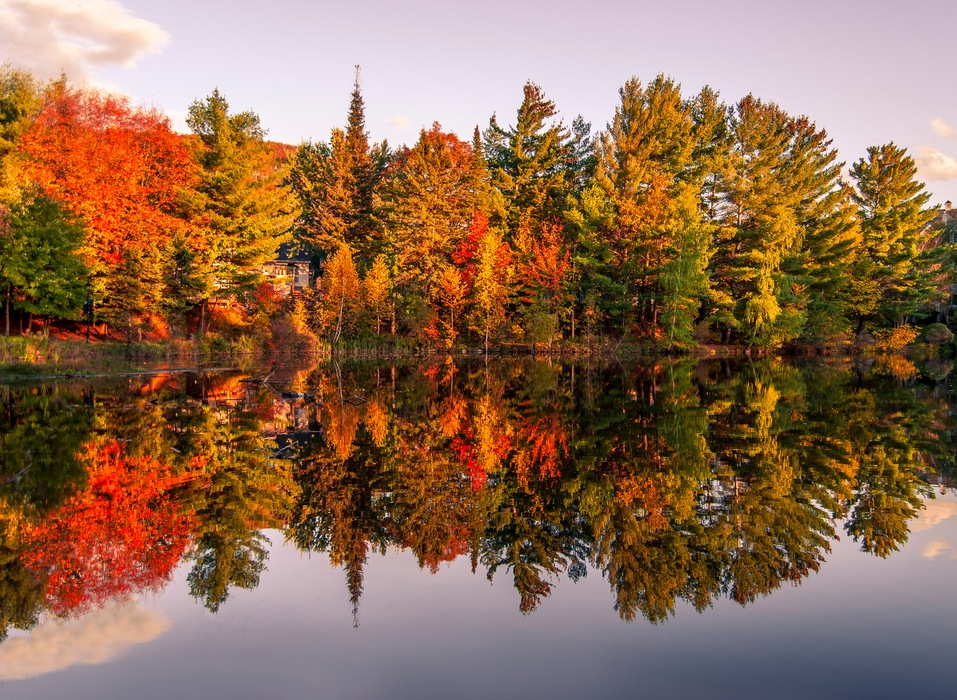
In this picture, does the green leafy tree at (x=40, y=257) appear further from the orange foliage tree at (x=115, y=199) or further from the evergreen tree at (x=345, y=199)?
the evergreen tree at (x=345, y=199)

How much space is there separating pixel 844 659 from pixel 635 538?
2.87 m

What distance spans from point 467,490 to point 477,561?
278 centimetres

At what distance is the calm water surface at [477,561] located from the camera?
539cm

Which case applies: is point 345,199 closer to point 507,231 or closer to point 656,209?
point 507,231

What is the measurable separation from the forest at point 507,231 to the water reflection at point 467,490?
2257cm

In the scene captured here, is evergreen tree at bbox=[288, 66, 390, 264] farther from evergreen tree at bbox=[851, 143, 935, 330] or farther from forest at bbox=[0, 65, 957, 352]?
evergreen tree at bbox=[851, 143, 935, 330]

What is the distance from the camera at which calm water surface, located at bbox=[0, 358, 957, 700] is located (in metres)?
5.39

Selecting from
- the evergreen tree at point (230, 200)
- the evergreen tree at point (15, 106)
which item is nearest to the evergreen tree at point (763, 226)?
the evergreen tree at point (230, 200)

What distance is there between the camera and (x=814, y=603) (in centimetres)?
662

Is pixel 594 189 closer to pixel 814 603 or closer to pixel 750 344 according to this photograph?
pixel 750 344

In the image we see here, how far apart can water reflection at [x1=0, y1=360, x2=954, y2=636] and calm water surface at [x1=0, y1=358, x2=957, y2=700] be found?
0.17ft

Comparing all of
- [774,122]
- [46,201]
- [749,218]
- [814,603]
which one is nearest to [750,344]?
[749,218]

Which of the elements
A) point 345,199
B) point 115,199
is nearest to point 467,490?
point 115,199

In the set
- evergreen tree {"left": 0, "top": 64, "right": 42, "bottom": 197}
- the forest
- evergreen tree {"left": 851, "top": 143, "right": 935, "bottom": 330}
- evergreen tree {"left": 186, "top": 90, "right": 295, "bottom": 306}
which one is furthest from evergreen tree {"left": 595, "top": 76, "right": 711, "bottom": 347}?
evergreen tree {"left": 0, "top": 64, "right": 42, "bottom": 197}
